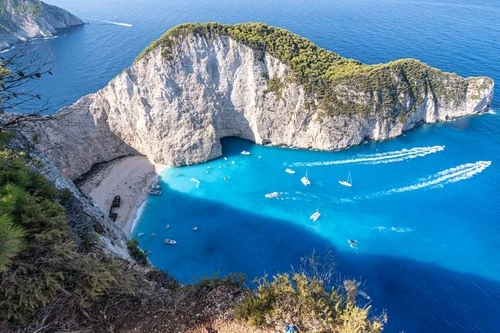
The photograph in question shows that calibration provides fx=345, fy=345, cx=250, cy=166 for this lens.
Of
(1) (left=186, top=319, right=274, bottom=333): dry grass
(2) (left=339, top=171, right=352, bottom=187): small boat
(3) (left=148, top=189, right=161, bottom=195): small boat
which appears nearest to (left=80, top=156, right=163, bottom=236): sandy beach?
(3) (left=148, top=189, right=161, bottom=195): small boat

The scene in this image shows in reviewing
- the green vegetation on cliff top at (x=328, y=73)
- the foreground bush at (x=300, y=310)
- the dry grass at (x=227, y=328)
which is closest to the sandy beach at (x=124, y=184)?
the green vegetation on cliff top at (x=328, y=73)

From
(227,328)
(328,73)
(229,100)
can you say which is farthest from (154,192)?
(227,328)

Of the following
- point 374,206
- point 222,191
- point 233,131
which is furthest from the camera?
point 233,131

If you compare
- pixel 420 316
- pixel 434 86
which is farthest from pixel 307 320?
pixel 434 86

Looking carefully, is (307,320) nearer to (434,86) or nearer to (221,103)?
(221,103)

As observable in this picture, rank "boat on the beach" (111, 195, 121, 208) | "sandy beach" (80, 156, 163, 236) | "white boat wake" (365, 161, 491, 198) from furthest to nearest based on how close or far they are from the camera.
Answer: "white boat wake" (365, 161, 491, 198), "boat on the beach" (111, 195, 121, 208), "sandy beach" (80, 156, 163, 236)

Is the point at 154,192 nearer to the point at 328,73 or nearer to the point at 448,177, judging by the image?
the point at 328,73

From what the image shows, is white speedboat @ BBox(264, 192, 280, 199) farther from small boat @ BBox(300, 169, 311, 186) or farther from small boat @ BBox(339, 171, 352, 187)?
small boat @ BBox(339, 171, 352, 187)

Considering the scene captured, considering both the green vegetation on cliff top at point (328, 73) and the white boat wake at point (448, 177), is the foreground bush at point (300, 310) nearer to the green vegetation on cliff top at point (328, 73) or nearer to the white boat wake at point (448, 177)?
the white boat wake at point (448, 177)
